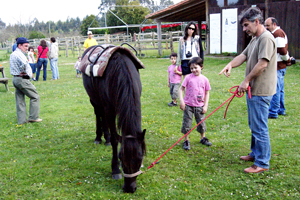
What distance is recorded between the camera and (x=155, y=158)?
13.9 ft

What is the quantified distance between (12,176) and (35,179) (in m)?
0.41

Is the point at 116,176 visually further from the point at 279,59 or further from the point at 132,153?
the point at 279,59

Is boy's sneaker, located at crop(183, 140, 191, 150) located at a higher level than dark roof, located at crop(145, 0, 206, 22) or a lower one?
lower

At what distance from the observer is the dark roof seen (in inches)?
640

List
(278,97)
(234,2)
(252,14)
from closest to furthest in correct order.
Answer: (252,14), (278,97), (234,2)

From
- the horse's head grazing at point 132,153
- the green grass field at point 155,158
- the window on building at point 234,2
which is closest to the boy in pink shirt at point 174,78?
the green grass field at point 155,158

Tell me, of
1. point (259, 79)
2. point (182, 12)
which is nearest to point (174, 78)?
point (259, 79)

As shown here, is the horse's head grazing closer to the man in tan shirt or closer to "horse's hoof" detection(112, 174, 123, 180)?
"horse's hoof" detection(112, 174, 123, 180)

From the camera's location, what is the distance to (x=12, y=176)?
3.83 meters

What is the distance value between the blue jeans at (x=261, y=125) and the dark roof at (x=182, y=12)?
13.8 metres

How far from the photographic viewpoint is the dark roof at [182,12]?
53.4 feet

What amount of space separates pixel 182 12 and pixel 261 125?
16.4 metres

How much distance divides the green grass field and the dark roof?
11.0 m

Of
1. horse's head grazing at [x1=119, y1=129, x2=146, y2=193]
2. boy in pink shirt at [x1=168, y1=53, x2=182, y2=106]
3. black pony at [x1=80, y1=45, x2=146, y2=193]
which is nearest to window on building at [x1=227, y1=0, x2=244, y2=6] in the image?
boy in pink shirt at [x1=168, y1=53, x2=182, y2=106]
